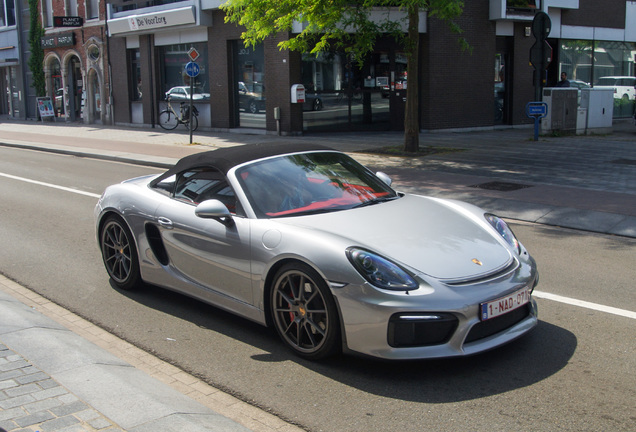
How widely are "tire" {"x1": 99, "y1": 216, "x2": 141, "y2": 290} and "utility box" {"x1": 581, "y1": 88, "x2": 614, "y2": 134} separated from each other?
57.8ft

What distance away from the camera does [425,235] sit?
15.1 ft

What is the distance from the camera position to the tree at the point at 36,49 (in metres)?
34.9

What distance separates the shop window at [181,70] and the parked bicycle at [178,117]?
1.78 ft

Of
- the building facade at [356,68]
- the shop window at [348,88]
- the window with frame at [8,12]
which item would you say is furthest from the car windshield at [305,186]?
the window with frame at [8,12]

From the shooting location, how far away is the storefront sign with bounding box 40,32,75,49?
3219 centimetres

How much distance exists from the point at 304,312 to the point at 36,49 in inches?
1392

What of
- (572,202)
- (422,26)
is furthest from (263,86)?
(572,202)

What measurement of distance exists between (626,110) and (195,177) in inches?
1084

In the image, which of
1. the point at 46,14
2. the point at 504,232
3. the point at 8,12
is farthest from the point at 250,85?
the point at 8,12

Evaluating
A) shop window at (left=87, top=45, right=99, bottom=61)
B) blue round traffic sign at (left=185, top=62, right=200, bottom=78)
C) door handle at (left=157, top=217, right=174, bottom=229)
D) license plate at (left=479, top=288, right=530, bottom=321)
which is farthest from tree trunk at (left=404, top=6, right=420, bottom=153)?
shop window at (left=87, top=45, right=99, bottom=61)

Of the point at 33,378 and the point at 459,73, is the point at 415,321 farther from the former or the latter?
the point at 459,73

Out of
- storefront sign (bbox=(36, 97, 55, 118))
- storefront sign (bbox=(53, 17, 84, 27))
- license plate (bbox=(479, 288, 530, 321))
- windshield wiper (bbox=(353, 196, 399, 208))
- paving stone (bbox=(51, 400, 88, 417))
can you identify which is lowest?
paving stone (bbox=(51, 400, 88, 417))

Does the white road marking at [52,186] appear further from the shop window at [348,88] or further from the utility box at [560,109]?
the utility box at [560,109]

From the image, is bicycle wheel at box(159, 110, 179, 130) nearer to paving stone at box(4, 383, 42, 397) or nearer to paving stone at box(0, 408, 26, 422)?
paving stone at box(4, 383, 42, 397)
